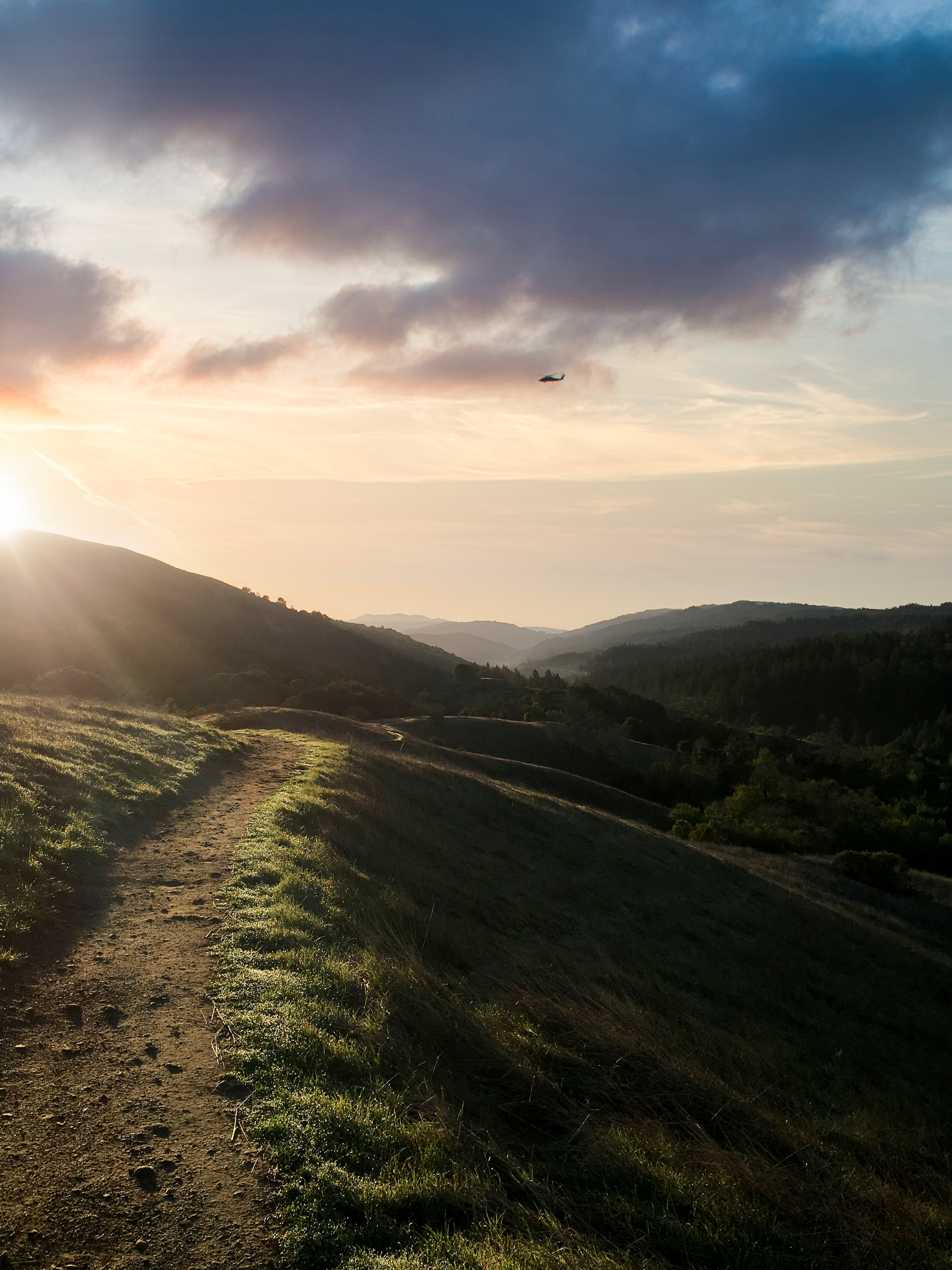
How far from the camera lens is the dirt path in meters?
4.31

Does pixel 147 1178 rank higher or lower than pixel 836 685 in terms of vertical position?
lower

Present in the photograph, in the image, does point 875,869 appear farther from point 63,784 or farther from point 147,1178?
point 147,1178

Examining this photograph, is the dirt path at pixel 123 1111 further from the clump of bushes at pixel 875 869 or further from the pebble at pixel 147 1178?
the clump of bushes at pixel 875 869

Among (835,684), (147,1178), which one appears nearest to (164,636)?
(147,1178)

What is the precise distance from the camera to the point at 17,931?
796cm

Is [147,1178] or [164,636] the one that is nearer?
[147,1178]

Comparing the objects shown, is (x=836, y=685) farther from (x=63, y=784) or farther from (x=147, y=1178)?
(x=147, y=1178)

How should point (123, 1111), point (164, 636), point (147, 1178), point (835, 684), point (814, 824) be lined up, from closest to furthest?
point (147, 1178) < point (123, 1111) < point (814, 824) < point (164, 636) < point (835, 684)

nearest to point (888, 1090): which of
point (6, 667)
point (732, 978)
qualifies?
point (732, 978)

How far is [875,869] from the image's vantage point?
122 ft

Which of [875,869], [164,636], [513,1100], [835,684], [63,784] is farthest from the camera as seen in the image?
[835,684]

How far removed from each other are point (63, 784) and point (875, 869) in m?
37.5

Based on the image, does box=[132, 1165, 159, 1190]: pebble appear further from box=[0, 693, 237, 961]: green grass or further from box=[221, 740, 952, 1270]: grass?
box=[0, 693, 237, 961]: green grass

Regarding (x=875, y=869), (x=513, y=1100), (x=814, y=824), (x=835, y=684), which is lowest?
(x=814, y=824)
